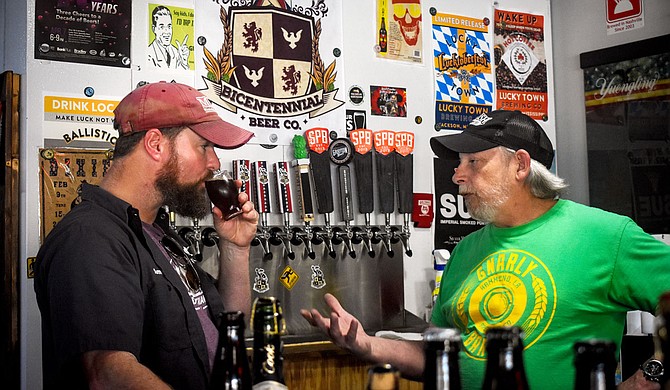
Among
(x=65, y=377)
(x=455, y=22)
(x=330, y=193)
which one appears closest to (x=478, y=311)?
(x=65, y=377)

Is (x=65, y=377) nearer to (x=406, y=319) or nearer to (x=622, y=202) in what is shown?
(x=406, y=319)

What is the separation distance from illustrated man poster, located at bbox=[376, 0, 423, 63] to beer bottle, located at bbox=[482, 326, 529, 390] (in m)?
3.74

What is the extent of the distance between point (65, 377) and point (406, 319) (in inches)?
112

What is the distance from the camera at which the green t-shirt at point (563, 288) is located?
234 cm

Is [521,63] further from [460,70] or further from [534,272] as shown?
[534,272]

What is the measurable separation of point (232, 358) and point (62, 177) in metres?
2.72

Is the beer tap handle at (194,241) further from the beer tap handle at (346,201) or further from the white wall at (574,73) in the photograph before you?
the white wall at (574,73)

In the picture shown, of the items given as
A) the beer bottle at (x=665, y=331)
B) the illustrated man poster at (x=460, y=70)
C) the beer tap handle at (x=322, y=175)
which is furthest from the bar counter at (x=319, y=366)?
the beer bottle at (x=665, y=331)

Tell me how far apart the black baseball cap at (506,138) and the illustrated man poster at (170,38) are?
1.89 m

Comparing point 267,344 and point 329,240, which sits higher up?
point 329,240

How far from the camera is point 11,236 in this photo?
3707 mm

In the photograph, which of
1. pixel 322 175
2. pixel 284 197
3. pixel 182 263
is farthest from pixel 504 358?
pixel 322 175

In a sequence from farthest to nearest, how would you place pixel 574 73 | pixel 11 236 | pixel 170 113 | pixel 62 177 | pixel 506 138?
pixel 574 73
pixel 62 177
pixel 11 236
pixel 506 138
pixel 170 113

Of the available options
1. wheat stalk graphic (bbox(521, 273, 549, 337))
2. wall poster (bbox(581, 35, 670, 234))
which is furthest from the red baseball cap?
wall poster (bbox(581, 35, 670, 234))
